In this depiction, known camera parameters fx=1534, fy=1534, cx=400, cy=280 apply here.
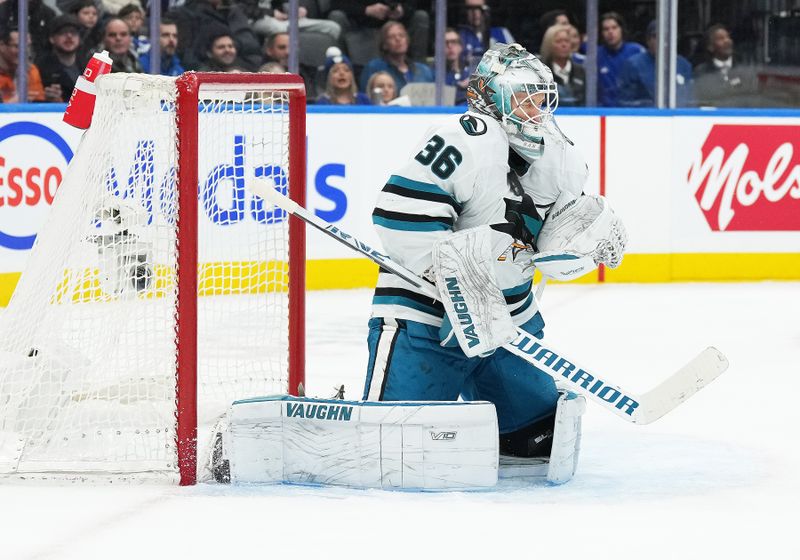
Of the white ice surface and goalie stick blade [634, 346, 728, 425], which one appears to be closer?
the white ice surface

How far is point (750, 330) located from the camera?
198 inches

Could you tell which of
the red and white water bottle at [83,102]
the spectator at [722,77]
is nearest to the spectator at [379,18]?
the spectator at [722,77]

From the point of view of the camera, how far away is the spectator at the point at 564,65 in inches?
253

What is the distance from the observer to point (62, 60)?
564 centimetres

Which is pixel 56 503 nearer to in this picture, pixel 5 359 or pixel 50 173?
pixel 5 359

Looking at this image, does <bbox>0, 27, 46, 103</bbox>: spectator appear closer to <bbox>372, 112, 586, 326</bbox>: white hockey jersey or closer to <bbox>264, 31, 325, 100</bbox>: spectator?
<bbox>264, 31, 325, 100</bbox>: spectator

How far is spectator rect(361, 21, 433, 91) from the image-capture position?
6.23 metres

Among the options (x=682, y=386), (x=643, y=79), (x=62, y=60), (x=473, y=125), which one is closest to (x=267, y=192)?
(x=473, y=125)

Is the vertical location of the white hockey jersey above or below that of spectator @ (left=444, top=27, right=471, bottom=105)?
below

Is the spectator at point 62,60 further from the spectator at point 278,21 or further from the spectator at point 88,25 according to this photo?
the spectator at point 278,21

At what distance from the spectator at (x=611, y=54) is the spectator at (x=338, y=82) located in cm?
109

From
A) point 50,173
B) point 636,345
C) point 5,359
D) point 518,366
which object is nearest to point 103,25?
point 50,173

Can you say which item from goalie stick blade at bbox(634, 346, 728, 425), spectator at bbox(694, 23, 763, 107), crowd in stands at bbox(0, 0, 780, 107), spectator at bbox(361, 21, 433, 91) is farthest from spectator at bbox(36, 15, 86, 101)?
goalie stick blade at bbox(634, 346, 728, 425)

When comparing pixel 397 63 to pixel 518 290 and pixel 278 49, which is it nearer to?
pixel 278 49
